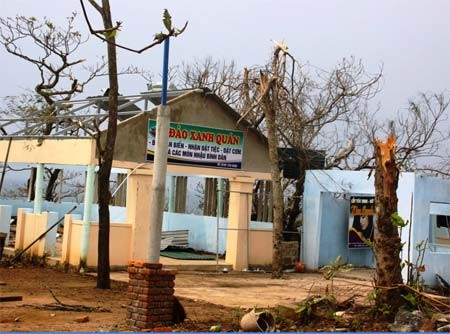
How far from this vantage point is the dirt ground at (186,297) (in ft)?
31.9

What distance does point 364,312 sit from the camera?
391 inches

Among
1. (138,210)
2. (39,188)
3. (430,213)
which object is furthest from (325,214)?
(39,188)

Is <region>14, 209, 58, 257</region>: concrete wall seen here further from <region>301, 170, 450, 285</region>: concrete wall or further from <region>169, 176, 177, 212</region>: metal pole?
<region>301, 170, 450, 285</region>: concrete wall

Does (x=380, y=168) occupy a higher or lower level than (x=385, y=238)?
higher

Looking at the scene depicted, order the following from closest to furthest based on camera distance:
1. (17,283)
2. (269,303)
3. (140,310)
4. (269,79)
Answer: (140,310), (269,303), (17,283), (269,79)

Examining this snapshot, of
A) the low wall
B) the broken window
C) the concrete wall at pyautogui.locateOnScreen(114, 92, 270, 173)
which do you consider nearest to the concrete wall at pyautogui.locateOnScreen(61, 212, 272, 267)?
the low wall

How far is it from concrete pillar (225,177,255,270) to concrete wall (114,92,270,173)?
533 mm

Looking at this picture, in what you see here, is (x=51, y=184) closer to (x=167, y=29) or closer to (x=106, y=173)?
(x=106, y=173)

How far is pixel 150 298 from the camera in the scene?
937 centimetres

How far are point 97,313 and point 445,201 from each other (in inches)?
418

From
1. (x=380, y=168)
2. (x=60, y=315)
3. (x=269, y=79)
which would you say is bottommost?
(x=60, y=315)

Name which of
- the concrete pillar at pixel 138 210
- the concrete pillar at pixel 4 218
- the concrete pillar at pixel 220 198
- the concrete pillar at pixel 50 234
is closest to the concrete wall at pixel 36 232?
the concrete pillar at pixel 50 234

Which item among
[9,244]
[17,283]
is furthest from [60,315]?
[9,244]

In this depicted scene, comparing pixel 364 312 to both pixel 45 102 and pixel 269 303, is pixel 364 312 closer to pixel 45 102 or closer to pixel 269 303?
pixel 269 303
